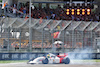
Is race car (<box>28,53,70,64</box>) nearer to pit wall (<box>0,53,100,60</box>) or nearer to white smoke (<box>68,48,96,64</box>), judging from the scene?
pit wall (<box>0,53,100,60</box>)

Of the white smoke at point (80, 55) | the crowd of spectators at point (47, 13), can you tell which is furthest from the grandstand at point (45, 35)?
the crowd of spectators at point (47, 13)

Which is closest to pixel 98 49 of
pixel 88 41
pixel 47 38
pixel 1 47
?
pixel 88 41

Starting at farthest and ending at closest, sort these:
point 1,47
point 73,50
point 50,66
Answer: point 73,50, point 1,47, point 50,66

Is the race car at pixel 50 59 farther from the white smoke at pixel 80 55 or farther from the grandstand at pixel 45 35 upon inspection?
the white smoke at pixel 80 55

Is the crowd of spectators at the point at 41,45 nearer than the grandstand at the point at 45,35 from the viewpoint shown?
Yes

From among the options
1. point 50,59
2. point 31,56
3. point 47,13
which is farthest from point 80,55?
point 47,13

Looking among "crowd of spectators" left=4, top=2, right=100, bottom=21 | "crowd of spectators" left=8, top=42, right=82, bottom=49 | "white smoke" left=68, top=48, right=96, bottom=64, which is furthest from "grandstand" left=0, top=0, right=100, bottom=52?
"crowd of spectators" left=4, top=2, right=100, bottom=21

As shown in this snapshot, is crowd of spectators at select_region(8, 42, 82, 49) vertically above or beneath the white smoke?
above

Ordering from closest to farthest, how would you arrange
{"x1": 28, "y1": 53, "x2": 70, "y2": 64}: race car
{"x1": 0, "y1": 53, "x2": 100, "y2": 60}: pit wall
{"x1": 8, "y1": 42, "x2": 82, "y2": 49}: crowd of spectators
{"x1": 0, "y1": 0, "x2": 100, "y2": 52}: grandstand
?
{"x1": 28, "y1": 53, "x2": 70, "y2": 64}: race car
{"x1": 0, "y1": 53, "x2": 100, "y2": 60}: pit wall
{"x1": 8, "y1": 42, "x2": 82, "y2": 49}: crowd of spectators
{"x1": 0, "y1": 0, "x2": 100, "y2": 52}: grandstand

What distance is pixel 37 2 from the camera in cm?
4300

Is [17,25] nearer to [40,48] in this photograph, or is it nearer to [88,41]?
[40,48]

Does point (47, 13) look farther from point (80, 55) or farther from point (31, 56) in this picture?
point (31, 56)

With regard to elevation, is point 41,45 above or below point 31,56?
above

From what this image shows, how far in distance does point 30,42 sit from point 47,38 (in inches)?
74.2
